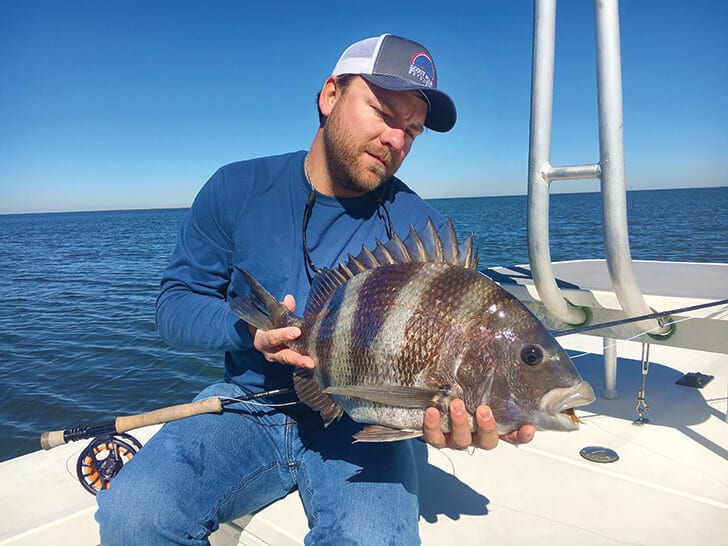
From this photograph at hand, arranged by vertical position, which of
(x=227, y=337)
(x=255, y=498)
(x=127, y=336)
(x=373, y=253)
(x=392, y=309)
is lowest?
(x=127, y=336)

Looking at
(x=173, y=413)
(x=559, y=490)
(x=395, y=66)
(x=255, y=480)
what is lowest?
(x=559, y=490)

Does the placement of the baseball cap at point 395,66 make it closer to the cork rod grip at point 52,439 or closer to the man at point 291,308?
the man at point 291,308

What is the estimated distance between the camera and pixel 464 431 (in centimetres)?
178

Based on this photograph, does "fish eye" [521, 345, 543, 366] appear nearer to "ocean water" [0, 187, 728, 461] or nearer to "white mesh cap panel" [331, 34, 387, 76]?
"ocean water" [0, 187, 728, 461]

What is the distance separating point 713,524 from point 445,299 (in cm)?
176

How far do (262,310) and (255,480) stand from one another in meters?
0.83

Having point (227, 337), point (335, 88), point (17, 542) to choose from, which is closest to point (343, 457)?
point (227, 337)

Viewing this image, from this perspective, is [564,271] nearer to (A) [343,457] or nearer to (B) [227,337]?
(A) [343,457]

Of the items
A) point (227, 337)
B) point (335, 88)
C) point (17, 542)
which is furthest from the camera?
point (335, 88)

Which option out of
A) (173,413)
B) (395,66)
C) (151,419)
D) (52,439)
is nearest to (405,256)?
(395,66)

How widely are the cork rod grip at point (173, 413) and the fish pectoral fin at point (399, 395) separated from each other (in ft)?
2.95

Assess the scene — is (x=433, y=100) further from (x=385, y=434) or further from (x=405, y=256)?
(x=385, y=434)

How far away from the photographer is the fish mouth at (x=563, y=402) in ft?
5.68

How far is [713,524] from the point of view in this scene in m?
2.36
